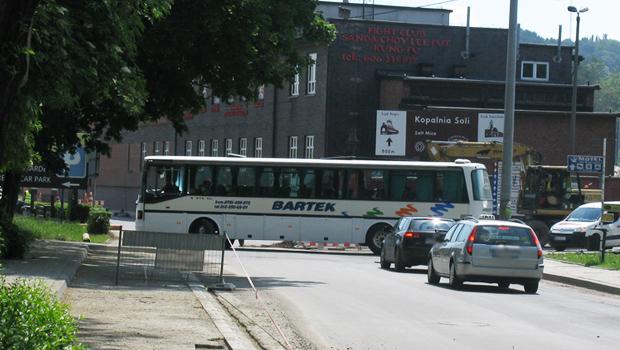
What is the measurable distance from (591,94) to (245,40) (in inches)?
1823

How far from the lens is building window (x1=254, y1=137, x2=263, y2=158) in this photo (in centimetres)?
6969

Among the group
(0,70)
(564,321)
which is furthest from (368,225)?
(0,70)

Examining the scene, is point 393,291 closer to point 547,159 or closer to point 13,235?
point 13,235

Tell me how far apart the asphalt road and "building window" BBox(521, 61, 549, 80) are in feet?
142

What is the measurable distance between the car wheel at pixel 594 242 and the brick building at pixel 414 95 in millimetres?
17471

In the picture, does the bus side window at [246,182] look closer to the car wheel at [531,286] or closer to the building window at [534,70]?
the car wheel at [531,286]

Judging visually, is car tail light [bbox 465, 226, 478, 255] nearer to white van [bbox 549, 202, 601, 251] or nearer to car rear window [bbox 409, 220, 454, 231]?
car rear window [bbox 409, 220, 454, 231]

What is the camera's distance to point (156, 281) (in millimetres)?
22141

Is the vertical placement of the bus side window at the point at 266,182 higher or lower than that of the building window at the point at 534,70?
lower

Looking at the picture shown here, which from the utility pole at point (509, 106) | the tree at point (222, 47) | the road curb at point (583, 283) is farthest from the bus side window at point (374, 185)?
the tree at point (222, 47)

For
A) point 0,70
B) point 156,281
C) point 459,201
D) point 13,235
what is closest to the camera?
point 0,70

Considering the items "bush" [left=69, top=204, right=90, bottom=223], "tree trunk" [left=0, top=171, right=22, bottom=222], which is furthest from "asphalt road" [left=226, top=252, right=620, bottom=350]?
"bush" [left=69, top=204, right=90, bottom=223]

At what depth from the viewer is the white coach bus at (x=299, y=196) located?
134 feet

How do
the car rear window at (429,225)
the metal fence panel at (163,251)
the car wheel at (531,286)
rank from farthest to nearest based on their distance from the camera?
the car rear window at (429,225), the car wheel at (531,286), the metal fence panel at (163,251)
